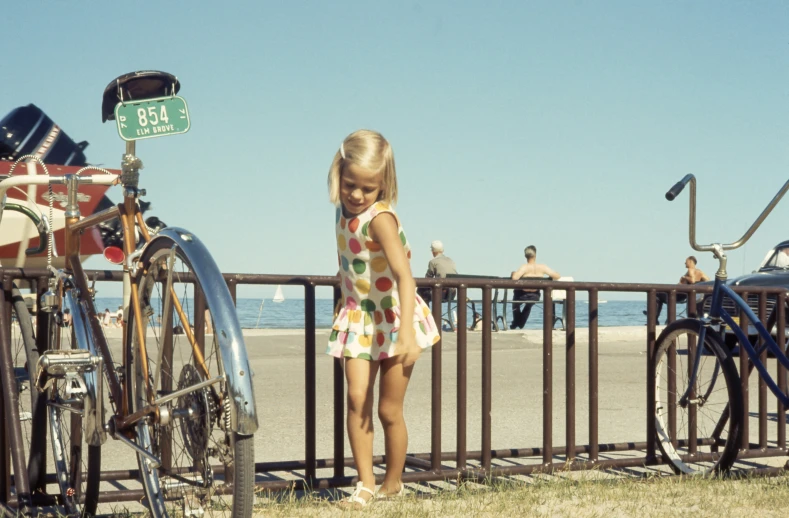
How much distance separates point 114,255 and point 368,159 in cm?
113

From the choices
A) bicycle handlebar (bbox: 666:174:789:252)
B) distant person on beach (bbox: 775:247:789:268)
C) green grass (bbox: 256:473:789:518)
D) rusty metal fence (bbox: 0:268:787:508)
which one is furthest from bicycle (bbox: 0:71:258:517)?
distant person on beach (bbox: 775:247:789:268)

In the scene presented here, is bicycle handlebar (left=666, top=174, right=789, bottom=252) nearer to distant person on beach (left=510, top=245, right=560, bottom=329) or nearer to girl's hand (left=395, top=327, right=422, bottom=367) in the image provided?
girl's hand (left=395, top=327, right=422, bottom=367)

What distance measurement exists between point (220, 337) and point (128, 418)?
2.73 feet

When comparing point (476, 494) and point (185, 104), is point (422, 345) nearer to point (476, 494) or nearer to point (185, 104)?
point (476, 494)

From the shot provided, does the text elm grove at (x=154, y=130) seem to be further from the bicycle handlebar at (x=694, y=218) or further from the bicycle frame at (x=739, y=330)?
the bicycle frame at (x=739, y=330)

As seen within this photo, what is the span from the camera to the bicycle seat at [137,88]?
4.06 m

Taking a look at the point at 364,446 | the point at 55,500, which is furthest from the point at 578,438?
the point at 55,500

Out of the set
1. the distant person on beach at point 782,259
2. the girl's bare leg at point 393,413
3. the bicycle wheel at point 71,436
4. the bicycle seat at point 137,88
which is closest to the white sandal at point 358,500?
the girl's bare leg at point 393,413

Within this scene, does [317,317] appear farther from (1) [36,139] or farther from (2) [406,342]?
(2) [406,342]

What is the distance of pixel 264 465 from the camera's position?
16.6 feet

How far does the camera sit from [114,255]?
154 inches

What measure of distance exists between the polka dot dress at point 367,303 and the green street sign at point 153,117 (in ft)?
2.65

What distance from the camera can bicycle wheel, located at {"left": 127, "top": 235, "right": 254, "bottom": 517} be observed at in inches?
115

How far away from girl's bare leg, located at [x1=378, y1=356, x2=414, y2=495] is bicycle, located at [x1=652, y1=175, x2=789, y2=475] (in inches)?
79.8
